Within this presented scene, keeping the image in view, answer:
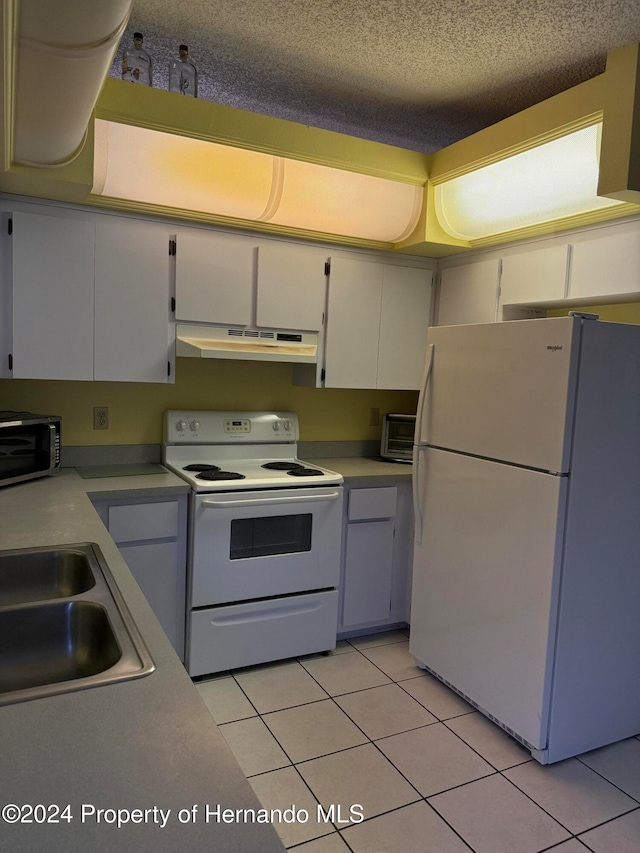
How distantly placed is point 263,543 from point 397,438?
3.75 feet

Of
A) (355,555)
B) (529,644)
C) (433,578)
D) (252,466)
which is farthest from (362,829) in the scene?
(252,466)

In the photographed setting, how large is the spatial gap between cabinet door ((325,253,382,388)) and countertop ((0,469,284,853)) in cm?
225

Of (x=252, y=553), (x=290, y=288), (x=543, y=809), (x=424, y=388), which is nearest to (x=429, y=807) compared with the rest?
(x=543, y=809)

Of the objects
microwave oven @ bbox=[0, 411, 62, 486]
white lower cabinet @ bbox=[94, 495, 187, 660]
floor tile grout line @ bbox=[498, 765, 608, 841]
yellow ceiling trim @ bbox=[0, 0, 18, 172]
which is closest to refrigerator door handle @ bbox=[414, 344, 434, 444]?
white lower cabinet @ bbox=[94, 495, 187, 660]

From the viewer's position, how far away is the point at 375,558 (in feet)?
10.7

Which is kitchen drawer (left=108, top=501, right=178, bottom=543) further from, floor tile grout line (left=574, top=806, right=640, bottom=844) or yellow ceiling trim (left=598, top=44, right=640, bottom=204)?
yellow ceiling trim (left=598, top=44, right=640, bottom=204)

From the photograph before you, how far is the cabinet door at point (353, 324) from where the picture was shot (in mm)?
3250

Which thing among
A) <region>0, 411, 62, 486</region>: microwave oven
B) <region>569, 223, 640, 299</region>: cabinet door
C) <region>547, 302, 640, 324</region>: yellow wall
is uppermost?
<region>569, 223, 640, 299</region>: cabinet door

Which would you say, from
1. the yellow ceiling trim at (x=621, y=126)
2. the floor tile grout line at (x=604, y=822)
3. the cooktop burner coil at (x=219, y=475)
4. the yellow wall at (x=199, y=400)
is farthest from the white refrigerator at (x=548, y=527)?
the yellow wall at (x=199, y=400)

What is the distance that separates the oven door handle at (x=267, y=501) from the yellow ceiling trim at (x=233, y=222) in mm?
1292

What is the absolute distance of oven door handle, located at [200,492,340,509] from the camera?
2705mm

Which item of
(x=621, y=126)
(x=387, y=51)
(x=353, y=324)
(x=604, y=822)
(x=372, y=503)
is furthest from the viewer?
(x=353, y=324)

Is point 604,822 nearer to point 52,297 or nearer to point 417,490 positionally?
point 417,490

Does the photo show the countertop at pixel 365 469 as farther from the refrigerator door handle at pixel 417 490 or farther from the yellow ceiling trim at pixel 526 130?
the yellow ceiling trim at pixel 526 130
